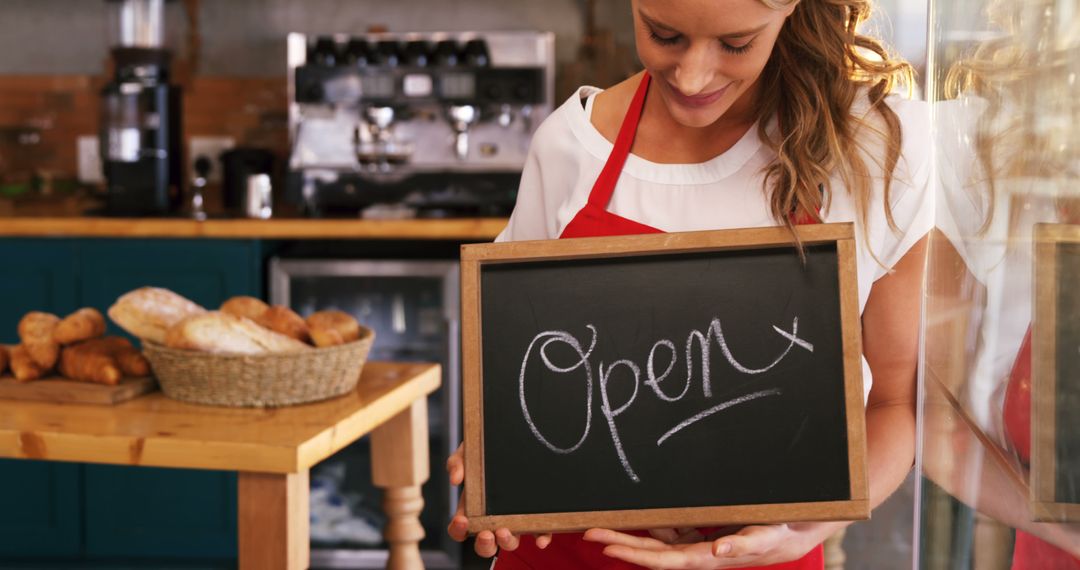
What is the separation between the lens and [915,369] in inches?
41.3

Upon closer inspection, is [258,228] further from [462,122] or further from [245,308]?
[245,308]

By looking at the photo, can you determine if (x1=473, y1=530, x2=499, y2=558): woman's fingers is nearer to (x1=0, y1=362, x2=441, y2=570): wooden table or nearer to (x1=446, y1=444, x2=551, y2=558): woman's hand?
(x1=446, y1=444, x2=551, y2=558): woman's hand

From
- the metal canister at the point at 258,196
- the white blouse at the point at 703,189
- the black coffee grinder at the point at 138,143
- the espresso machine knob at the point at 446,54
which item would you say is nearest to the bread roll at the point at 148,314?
the white blouse at the point at 703,189

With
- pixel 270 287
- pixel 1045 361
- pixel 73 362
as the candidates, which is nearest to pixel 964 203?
pixel 1045 361

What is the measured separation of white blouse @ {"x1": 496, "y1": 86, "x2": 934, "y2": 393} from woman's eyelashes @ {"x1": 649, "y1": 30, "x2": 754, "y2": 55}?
16 cm

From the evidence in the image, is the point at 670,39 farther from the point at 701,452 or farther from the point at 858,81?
the point at 701,452

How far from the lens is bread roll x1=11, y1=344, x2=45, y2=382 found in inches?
64.4

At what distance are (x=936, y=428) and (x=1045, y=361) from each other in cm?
22

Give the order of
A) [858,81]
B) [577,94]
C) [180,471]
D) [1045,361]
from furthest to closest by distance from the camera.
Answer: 1. [180,471]
2. [577,94]
3. [858,81]
4. [1045,361]

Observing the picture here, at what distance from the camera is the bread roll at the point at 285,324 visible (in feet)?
5.39

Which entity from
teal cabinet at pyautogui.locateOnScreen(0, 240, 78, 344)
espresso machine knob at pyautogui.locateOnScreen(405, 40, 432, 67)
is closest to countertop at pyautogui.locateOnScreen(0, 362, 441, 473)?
teal cabinet at pyautogui.locateOnScreen(0, 240, 78, 344)

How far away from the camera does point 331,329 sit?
64.7 inches

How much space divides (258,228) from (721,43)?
2.42m

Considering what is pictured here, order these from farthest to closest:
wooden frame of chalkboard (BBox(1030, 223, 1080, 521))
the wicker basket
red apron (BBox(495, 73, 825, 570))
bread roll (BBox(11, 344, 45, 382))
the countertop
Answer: bread roll (BBox(11, 344, 45, 382)) → the wicker basket → the countertop → red apron (BBox(495, 73, 825, 570)) → wooden frame of chalkboard (BBox(1030, 223, 1080, 521))
